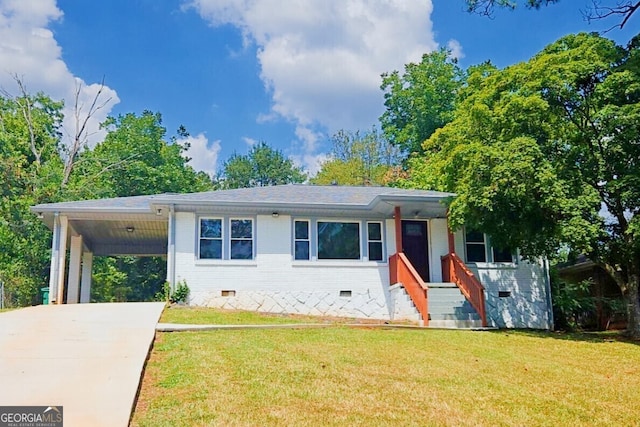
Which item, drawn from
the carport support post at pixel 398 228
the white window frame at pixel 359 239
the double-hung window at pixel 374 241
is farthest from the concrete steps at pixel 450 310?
the white window frame at pixel 359 239

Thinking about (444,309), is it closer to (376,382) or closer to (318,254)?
(318,254)

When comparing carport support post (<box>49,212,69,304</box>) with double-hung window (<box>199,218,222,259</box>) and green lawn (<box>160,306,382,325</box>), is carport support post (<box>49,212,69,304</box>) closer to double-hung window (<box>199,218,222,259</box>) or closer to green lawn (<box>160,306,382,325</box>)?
green lawn (<box>160,306,382,325</box>)

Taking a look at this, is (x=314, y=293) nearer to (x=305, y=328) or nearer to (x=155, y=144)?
(x=305, y=328)

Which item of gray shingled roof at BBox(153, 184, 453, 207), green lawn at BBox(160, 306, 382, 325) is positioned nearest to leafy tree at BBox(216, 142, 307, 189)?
gray shingled roof at BBox(153, 184, 453, 207)

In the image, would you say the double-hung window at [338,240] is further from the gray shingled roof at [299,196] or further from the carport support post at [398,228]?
the carport support post at [398,228]

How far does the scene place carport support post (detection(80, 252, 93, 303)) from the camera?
18.5 metres

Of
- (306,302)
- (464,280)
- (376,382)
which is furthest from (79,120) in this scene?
(376,382)

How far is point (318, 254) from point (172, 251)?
12.4 feet

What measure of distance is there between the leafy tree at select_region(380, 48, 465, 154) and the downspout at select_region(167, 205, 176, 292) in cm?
1826

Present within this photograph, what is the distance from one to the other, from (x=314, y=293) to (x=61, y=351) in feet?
27.6

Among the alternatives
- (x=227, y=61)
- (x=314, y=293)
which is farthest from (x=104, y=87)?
(x=314, y=293)

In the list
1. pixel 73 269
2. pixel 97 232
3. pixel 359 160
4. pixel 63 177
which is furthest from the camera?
pixel 359 160

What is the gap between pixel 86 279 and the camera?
61.8 feet

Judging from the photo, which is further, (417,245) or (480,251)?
(480,251)
